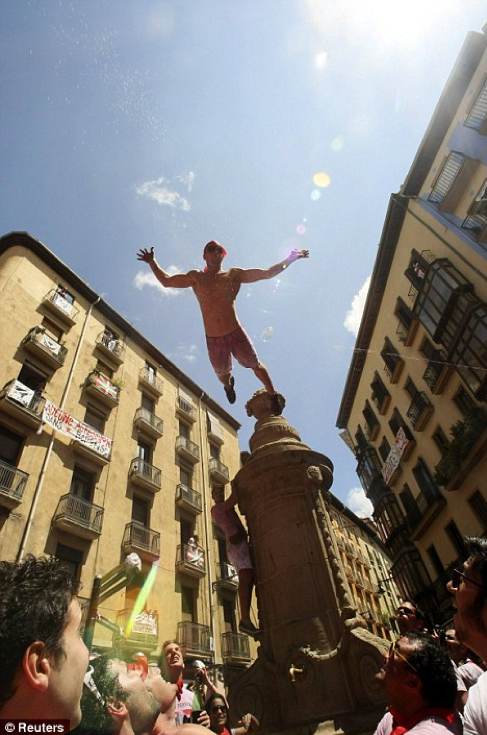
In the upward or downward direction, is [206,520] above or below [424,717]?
above

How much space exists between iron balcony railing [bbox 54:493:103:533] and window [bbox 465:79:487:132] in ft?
67.0

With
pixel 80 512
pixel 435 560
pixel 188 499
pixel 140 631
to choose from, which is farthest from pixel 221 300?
pixel 435 560

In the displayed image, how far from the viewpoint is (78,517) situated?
44.8 feet

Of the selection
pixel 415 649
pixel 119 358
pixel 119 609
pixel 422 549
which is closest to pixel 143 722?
pixel 415 649

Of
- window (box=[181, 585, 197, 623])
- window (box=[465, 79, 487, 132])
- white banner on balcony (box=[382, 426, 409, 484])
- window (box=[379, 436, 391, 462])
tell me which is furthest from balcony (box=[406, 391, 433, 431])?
window (box=[181, 585, 197, 623])

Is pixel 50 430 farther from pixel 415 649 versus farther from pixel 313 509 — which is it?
pixel 415 649

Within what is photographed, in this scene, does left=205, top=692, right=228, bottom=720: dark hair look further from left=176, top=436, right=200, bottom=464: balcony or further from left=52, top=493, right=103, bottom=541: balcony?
left=176, top=436, right=200, bottom=464: balcony

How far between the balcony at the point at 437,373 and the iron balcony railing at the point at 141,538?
14.7 m

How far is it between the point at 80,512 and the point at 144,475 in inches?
145

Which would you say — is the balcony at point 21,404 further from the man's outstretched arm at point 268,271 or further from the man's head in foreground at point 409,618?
the man's head in foreground at point 409,618

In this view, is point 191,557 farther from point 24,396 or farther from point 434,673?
point 434,673

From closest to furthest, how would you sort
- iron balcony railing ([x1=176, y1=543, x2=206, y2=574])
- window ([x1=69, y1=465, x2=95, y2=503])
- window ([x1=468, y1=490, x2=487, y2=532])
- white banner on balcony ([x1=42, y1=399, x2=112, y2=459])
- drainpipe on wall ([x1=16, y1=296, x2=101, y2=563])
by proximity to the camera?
drainpipe on wall ([x1=16, y1=296, x2=101, y2=563]) < white banner on balcony ([x1=42, y1=399, x2=112, y2=459]) < window ([x1=69, y1=465, x2=95, y2=503]) < window ([x1=468, y1=490, x2=487, y2=532]) < iron balcony railing ([x1=176, y1=543, x2=206, y2=574])

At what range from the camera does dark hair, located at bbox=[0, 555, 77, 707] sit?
110 centimetres

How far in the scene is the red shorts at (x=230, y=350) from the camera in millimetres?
6219
